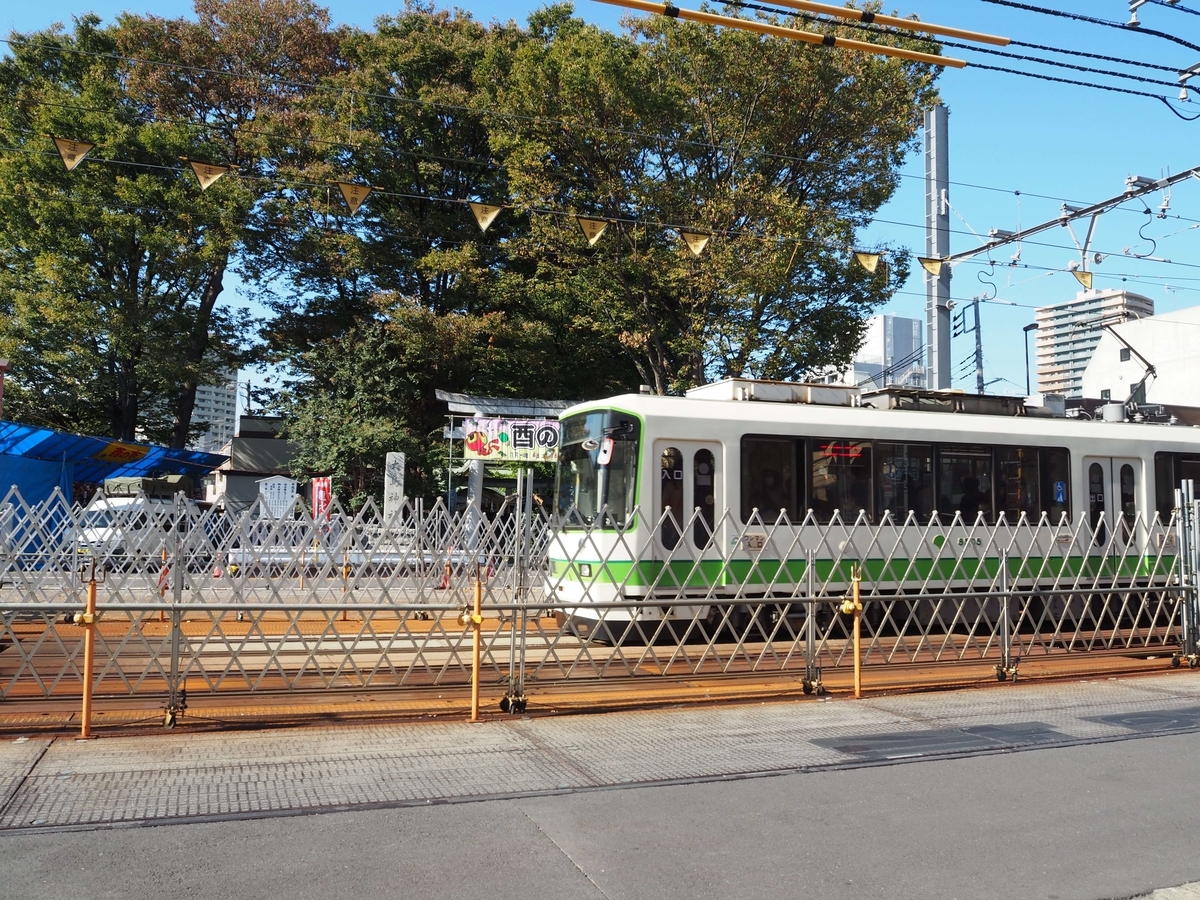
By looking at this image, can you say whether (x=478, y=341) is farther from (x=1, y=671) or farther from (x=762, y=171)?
(x=1, y=671)

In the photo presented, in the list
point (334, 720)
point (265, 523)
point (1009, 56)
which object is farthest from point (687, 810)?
point (265, 523)

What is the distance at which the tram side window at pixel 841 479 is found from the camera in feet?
42.8

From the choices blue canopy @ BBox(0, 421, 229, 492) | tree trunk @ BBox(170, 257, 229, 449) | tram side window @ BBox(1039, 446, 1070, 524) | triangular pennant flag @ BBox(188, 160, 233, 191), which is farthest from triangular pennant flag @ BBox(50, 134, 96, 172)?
tree trunk @ BBox(170, 257, 229, 449)

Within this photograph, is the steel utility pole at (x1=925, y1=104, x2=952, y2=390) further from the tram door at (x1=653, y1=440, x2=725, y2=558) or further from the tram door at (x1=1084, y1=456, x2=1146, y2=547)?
the tram door at (x1=653, y1=440, x2=725, y2=558)

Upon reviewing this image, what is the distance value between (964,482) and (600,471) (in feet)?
18.0

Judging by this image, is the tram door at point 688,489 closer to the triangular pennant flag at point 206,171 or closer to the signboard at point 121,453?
the triangular pennant flag at point 206,171

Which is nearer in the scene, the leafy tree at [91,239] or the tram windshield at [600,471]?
the tram windshield at [600,471]

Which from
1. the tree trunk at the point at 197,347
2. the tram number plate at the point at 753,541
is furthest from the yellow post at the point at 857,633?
the tree trunk at the point at 197,347

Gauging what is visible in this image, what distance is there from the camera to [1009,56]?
9.55 meters

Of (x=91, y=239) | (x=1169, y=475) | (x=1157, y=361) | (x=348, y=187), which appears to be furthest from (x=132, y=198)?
(x=1157, y=361)

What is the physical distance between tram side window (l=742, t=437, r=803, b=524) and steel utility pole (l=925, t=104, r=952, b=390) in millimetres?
8719

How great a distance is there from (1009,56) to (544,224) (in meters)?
15.6

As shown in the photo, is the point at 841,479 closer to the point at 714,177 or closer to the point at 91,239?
Answer: the point at 714,177

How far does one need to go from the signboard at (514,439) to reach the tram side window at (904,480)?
7.43m
